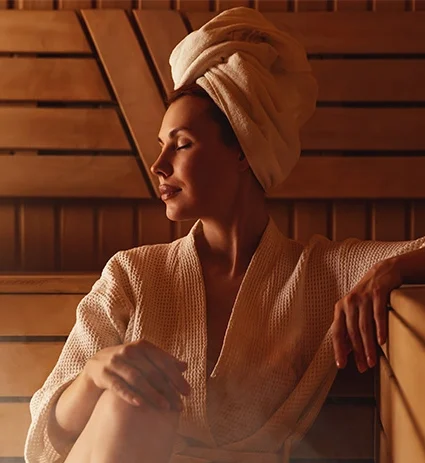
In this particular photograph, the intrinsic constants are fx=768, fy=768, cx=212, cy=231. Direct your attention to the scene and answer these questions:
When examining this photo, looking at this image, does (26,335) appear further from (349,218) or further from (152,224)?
(349,218)

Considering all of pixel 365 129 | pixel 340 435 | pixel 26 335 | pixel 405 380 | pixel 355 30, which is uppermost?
pixel 355 30

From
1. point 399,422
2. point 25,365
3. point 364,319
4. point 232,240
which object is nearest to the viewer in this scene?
point 399,422

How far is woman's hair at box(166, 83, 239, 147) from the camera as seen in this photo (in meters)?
1.41

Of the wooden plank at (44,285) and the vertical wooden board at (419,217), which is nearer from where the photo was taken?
the wooden plank at (44,285)

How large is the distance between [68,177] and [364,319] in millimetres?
1027

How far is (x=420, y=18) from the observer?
1.91 meters

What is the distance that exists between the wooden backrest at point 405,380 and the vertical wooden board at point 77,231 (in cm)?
95

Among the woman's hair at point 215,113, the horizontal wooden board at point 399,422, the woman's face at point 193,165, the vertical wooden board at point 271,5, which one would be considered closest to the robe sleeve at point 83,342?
the woman's face at point 193,165

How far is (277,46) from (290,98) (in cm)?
10

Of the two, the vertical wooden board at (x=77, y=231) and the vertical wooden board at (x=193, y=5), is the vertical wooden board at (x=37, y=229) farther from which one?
the vertical wooden board at (x=193, y=5)

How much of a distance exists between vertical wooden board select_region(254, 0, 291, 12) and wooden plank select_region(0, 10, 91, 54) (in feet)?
1.46

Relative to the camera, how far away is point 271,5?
1950 millimetres

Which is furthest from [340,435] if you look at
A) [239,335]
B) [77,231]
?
[77,231]

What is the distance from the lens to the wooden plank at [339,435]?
155 cm
